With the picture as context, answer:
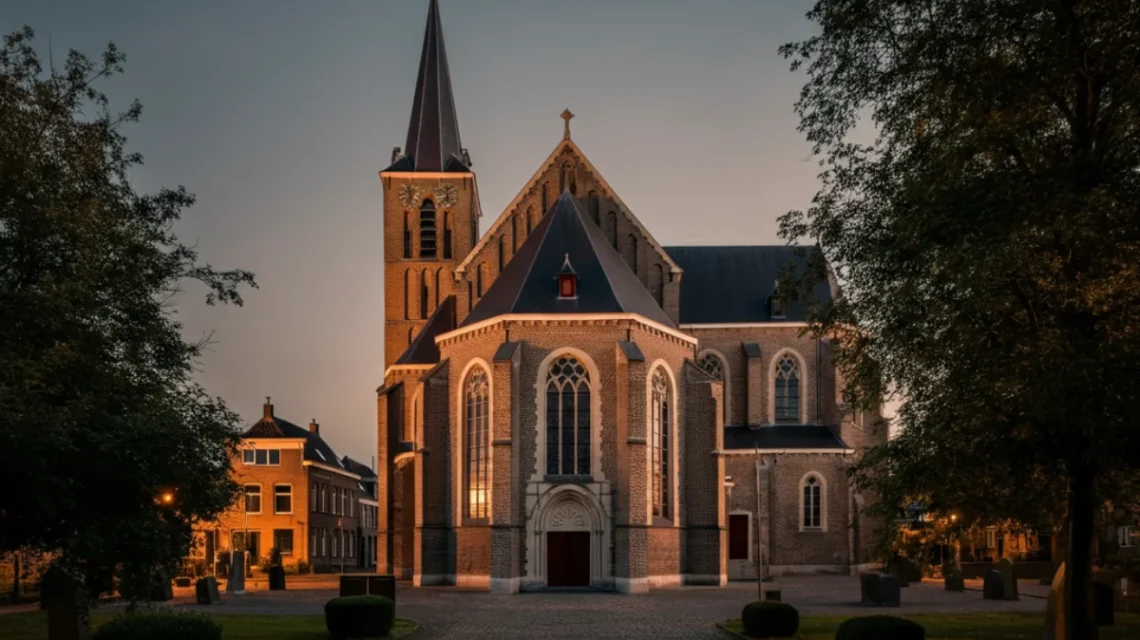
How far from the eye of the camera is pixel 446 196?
59.4 m

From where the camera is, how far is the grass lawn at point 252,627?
22.2m

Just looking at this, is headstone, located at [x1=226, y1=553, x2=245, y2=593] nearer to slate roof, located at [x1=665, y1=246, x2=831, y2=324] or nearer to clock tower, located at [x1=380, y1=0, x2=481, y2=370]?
clock tower, located at [x1=380, y1=0, x2=481, y2=370]

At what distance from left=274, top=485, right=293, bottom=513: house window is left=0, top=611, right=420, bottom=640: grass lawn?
40356 millimetres

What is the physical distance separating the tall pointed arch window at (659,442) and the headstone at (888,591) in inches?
394

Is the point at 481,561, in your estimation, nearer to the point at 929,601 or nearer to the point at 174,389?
the point at 929,601

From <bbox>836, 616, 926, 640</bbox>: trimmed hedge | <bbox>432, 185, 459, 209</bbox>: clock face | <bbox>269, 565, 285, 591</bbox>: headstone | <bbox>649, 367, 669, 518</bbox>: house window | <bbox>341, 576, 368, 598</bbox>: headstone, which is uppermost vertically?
<bbox>432, 185, 459, 209</bbox>: clock face

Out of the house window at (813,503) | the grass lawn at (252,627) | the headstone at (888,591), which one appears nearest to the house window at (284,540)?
the house window at (813,503)

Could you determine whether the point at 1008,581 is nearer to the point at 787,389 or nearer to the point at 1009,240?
the point at 787,389

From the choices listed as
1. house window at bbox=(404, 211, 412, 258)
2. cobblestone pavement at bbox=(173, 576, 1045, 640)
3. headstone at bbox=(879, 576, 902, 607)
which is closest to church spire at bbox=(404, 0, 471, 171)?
house window at bbox=(404, 211, 412, 258)

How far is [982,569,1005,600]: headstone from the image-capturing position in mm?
33938

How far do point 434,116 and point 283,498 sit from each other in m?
24.4

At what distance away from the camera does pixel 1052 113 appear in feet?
57.7

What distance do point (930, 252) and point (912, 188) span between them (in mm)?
952

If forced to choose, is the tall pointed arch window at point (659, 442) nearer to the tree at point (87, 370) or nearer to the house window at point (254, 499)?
the tree at point (87, 370)
